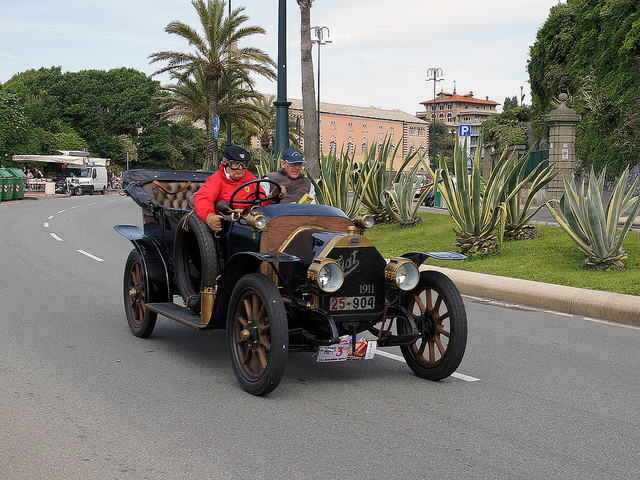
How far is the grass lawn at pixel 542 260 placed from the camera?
9.52 m

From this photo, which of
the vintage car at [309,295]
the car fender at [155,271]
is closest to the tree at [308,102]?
the car fender at [155,271]

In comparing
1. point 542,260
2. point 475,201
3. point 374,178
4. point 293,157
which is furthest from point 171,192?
point 374,178

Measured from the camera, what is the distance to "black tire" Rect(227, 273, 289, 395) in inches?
187

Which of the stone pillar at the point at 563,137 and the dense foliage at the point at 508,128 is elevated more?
the dense foliage at the point at 508,128

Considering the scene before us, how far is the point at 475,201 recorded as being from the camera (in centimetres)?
1173

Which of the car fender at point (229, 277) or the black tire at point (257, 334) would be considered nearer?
the black tire at point (257, 334)

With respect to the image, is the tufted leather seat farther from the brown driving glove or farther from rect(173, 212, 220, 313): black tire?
the brown driving glove

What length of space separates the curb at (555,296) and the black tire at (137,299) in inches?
191

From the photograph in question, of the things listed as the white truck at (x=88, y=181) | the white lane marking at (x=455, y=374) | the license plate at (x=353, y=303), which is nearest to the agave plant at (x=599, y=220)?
the white lane marking at (x=455, y=374)

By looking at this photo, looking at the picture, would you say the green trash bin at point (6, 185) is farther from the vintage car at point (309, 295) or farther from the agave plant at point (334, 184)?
the vintage car at point (309, 295)

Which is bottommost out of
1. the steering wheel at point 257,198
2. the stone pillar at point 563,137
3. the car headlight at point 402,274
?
the car headlight at point 402,274

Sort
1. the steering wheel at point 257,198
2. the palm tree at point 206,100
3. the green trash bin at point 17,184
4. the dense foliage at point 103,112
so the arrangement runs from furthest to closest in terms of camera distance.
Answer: the dense foliage at point 103,112 → the green trash bin at point 17,184 → the palm tree at point 206,100 → the steering wheel at point 257,198

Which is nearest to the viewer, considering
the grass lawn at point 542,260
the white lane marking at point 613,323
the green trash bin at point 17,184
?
the white lane marking at point 613,323

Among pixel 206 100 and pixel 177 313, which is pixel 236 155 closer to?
pixel 177 313
